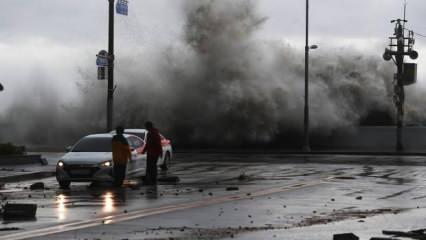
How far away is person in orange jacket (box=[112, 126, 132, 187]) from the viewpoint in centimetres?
1988

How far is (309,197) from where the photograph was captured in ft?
55.6

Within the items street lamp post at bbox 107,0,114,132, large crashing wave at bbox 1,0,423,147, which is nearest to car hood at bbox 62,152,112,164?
street lamp post at bbox 107,0,114,132

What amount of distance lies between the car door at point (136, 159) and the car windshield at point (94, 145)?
72 cm

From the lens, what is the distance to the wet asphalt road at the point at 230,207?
11.3 meters

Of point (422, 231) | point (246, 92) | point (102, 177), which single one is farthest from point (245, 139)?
point (422, 231)

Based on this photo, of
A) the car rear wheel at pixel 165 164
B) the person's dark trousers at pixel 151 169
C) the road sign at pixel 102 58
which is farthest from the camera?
the road sign at pixel 102 58

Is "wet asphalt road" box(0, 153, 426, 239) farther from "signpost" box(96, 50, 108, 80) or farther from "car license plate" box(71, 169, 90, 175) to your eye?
"signpost" box(96, 50, 108, 80)

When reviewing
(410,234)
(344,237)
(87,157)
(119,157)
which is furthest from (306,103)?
(344,237)

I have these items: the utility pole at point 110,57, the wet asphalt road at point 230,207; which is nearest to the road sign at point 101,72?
the utility pole at point 110,57

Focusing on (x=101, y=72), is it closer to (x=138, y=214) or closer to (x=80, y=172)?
(x=80, y=172)

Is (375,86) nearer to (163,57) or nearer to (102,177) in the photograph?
(163,57)

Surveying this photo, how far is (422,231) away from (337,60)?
166ft

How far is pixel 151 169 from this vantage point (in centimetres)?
2128

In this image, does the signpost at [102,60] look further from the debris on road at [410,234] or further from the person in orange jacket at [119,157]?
the debris on road at [410,234]
